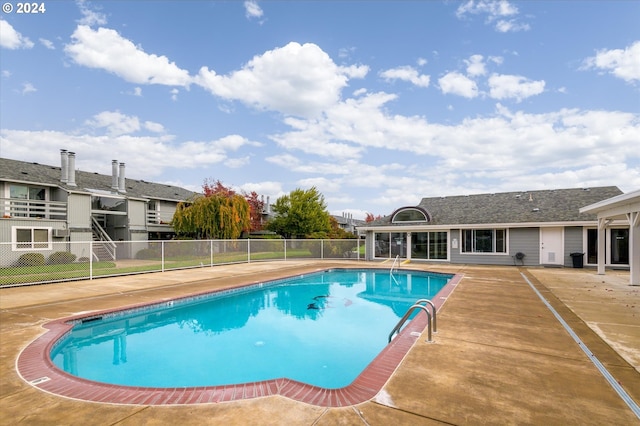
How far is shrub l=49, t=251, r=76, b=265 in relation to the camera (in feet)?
59.0

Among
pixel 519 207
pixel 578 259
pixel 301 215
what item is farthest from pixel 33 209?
pixel 578 259

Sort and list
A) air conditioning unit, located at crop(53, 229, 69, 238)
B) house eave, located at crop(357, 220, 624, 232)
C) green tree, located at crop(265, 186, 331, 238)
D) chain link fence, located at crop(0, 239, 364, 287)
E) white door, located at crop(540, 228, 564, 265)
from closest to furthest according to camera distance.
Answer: chain link fence, located at crop(0, 239, 364, 287), house eave, located at crop(357, 220, 624, 232), white door, located at crop(540, 228, 564, 265), air conditioning unit, located at crop(53, 229, 69, 238), green tree, located at crop(265, 186, 331, 238)

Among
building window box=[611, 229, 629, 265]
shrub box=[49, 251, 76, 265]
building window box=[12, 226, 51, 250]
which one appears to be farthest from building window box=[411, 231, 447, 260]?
building window box=[12, 226, 51, 250]

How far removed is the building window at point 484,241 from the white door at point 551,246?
175 centimetres

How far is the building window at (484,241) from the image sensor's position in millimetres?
18594

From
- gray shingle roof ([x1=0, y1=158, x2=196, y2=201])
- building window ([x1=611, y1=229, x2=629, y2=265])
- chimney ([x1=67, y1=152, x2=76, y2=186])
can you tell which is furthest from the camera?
chimney ([x1=67, y1=152, x2=76, y2=186])

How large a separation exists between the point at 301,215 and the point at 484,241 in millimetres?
14434

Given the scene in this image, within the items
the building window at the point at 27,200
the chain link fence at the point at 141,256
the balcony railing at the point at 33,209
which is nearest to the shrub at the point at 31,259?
A: the chain link fence at the point at 141,256

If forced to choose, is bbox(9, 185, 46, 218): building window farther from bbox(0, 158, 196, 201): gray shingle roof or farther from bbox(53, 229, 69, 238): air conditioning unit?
bbox(53, 229, 69, 238): air conditioning unit

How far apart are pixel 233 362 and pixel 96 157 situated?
28.7m

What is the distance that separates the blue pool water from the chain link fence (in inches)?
217

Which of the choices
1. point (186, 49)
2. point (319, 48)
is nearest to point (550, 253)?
point (319, 48)

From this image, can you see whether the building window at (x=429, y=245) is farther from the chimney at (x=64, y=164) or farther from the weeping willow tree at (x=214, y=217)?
the chimney at (x=64, y=164)

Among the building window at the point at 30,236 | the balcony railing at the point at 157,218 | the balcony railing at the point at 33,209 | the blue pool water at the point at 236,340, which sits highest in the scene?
the balcony railing at the point at 33,209
